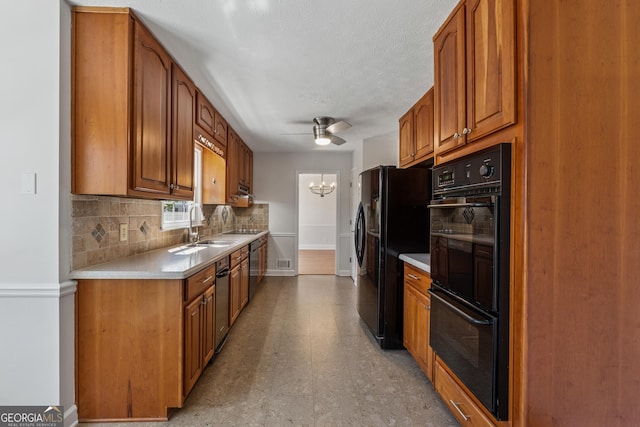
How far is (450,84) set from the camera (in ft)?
5.51

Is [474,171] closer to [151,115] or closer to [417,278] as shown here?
[417,278]

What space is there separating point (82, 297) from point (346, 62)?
227cm

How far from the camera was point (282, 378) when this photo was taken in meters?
2.18

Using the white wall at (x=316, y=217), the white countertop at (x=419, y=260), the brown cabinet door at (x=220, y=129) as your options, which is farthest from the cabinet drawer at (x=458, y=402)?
the white wall at (x=316, y=217)

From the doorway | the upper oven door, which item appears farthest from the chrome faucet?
the doorway

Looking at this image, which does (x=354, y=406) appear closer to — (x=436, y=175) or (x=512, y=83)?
(x=436, y=175)

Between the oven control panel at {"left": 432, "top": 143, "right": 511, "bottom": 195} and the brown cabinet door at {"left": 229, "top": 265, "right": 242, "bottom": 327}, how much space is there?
206 cm

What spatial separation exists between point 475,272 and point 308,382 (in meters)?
1.45

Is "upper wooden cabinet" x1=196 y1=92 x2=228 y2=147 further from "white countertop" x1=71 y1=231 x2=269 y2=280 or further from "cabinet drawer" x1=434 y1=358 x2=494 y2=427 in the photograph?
"cabinet drawer" x1=434 y1=358 x2=494 y2=427

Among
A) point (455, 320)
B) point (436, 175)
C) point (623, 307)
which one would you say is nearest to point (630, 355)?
point (623, 307)

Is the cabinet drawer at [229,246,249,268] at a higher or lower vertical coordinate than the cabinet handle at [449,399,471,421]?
higher

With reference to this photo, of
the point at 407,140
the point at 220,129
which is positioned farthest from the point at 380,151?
the point at 220,129

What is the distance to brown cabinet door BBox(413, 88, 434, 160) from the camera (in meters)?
2.60

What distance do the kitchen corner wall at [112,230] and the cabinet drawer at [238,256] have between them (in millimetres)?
632
